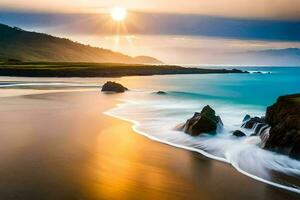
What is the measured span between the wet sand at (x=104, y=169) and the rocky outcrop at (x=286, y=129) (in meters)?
3.33

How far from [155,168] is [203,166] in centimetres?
209

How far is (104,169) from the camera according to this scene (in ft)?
61.2

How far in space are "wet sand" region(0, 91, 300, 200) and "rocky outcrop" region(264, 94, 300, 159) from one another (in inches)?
131

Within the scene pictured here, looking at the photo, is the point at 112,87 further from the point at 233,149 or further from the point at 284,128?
the point at 284,128

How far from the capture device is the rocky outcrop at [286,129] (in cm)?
2092

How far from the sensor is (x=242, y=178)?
17656mm

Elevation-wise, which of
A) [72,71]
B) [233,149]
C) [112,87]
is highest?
[233,149]

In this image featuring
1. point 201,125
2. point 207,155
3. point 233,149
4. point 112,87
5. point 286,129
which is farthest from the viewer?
point 112,87

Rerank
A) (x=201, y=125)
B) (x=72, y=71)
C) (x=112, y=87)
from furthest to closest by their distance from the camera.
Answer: (x=72, y=71) → (x=112, y=87) → (x=201, y=125)

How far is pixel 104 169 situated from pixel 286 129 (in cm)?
887

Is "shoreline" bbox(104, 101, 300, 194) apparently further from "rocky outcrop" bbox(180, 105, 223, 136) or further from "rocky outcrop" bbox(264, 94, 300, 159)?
"rocky outcrop" bbox(264, 94, 300, 159)

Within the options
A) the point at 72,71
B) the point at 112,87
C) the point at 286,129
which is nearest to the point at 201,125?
the point at 286,129

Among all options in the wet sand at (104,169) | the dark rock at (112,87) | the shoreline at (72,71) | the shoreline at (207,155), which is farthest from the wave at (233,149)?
the shoreline at (72,71)

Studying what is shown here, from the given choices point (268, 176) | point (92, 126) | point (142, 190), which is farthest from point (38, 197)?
point (92, 126)
